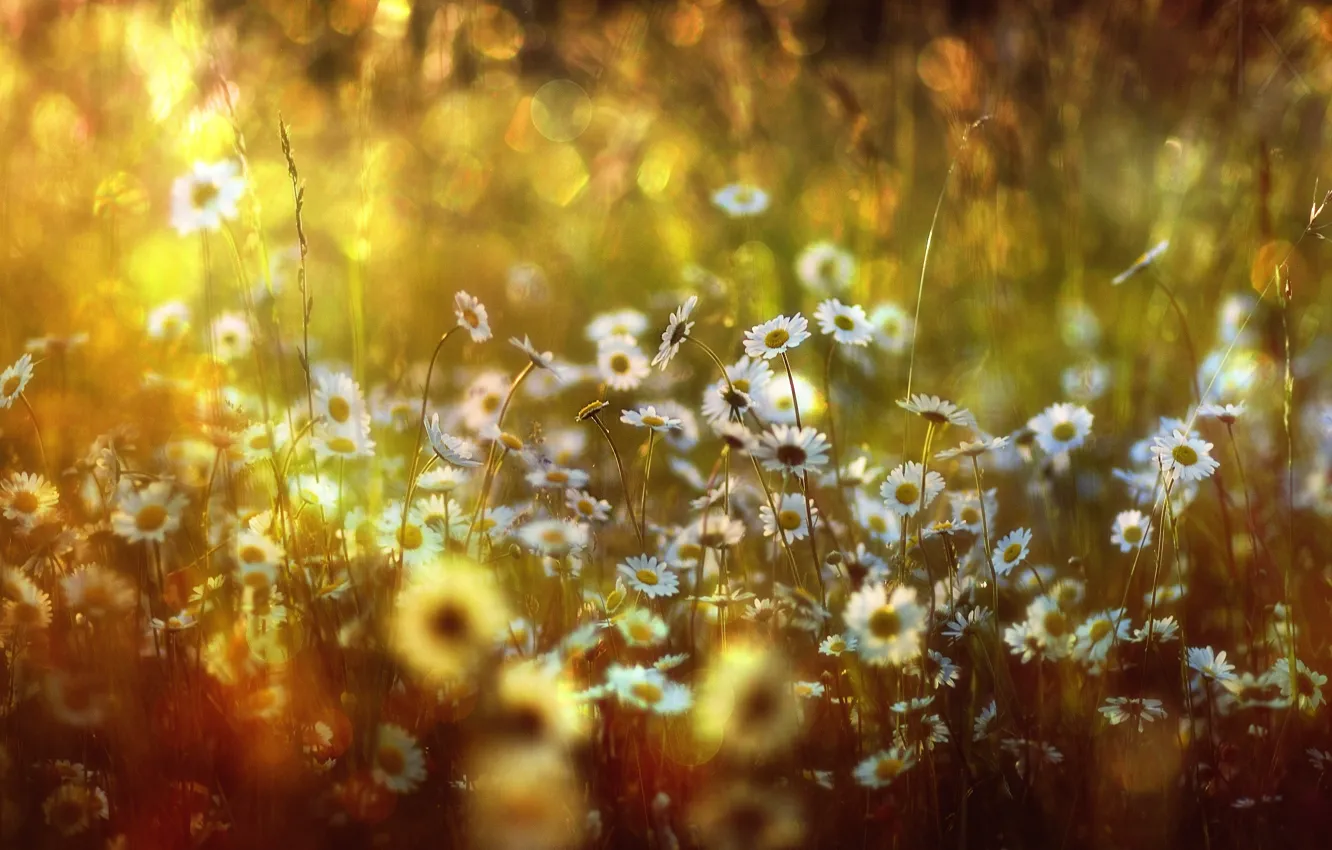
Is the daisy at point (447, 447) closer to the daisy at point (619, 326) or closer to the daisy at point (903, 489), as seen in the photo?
the daisy at point (903, 489)

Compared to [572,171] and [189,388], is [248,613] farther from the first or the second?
[572,171]

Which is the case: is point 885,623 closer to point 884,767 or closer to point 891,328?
point 884,767

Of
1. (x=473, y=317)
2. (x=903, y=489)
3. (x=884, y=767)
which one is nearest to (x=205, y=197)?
(x=473, y=317)

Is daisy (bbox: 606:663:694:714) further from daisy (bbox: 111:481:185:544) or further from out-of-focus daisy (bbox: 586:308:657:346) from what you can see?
out-of-focus daisy (bbox: 586:308:657:346)

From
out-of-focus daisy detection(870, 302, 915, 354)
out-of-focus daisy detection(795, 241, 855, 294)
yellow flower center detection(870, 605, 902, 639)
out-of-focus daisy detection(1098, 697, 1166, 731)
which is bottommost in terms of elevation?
out-of-focus daisy detection(1098, 697, 1166, 731)

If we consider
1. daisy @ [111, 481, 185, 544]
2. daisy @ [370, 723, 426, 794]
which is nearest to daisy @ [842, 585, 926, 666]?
daisy @ [370, 723, 426, 794]

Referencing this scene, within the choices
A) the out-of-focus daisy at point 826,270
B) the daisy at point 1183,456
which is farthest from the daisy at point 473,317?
the out-of-focus daisy at point 826,270
